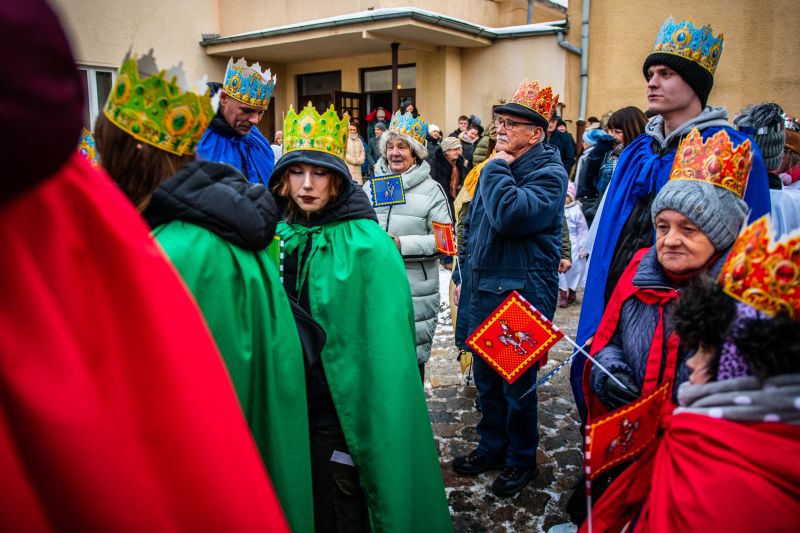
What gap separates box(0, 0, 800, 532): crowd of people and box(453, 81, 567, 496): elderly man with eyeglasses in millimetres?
17

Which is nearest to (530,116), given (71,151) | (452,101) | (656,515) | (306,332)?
(306,332)

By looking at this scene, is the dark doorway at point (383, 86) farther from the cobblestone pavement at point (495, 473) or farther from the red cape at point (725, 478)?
the red cape at point (725, 478)

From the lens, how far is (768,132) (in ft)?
14.6

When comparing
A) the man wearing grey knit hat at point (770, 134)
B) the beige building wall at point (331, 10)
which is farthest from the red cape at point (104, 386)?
the beige building wall at point (331, 10)

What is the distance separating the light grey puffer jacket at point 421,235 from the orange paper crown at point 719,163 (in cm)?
209

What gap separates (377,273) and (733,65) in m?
12.4

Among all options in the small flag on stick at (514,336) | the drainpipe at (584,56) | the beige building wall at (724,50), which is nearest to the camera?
the small flag on stick at (514,336)

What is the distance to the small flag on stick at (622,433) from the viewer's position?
6.17 ft

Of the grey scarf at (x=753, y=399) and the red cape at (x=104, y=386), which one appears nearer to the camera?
the red cape at (x=104, y=386)

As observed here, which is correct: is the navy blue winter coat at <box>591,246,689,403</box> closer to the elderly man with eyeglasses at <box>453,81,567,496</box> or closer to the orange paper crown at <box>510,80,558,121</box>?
the elderly man with eyeglasses at <box>453,81,567,496</box>

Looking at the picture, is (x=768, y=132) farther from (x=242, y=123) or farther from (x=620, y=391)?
(x=242, y=123)

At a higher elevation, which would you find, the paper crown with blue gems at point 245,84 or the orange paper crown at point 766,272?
the paper crown with blue gems at point 245,84

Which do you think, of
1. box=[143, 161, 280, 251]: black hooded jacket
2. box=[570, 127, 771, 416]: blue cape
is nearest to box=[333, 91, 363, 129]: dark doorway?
box=[570, 127, 771, 416]: blue cape

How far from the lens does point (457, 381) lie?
551cm
